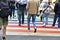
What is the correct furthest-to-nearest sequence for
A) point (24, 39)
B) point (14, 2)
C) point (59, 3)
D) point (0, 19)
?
1. point (14, 2)
2. point (59, 3)
3. point (24, 39)
4. point (0, 19)

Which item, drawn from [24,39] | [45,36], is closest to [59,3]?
[45,36]

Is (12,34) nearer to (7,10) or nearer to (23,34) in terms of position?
(23,34)

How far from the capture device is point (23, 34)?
1256 centimetres

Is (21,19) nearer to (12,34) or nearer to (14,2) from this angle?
(14,2)

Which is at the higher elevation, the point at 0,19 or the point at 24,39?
the point at 0,19

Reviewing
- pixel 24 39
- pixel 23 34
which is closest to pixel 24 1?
pixel 23 34

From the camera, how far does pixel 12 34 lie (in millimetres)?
12500

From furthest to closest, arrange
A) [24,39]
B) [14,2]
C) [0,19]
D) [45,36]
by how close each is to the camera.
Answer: [14,2] < [45,36] < [24,39] < [0,19]

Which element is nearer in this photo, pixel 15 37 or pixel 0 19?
pixel 0 19

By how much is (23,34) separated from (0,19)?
2853 millimetres

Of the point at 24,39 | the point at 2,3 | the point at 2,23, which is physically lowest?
the point at 24,39

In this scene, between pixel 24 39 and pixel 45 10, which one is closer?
A: pixel 24 39

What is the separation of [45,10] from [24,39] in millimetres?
3986

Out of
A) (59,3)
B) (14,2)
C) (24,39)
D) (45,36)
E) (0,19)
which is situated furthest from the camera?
(14,2)
